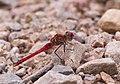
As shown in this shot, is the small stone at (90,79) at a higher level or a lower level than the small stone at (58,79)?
lower

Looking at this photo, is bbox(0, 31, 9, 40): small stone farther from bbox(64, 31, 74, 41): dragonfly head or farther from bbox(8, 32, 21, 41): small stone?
bbox(64, 31, 74, 41): dragonfly head

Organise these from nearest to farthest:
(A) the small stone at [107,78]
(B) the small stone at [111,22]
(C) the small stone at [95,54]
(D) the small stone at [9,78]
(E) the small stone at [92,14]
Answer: (A) the small stone at [107,78] → (D) the small stone at [9,78] → (C) the small stone at [95,54] → (B) the small stone at [111,22] → (E) the small stone at [92,14]

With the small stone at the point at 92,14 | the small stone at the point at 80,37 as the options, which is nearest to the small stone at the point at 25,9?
the small stone at the point at 92,14

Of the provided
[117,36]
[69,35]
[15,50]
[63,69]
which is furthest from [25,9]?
[63,69]

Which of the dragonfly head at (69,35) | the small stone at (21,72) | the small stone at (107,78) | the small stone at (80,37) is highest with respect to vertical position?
the dragonfly head at (69,35)

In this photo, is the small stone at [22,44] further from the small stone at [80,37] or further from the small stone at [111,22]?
the small stone at [111,22]

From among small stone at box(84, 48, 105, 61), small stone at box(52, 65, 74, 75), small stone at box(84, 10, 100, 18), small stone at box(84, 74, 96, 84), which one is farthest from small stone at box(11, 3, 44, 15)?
small stone at box(84, 74, 96, 84)
